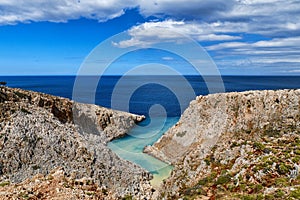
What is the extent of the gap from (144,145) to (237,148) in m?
29.7

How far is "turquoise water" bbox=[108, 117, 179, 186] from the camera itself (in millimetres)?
39841

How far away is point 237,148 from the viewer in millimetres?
23062

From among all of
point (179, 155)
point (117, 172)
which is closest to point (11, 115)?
point (117, 172)

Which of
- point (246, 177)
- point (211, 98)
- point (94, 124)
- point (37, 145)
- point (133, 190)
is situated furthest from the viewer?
point (94, 124)

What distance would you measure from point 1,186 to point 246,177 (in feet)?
63.5

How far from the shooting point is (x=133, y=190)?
31.6 m

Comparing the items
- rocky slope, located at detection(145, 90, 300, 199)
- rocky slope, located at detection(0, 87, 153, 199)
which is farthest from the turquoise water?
rocky slope, located at detection(0, 87, 153, 199)

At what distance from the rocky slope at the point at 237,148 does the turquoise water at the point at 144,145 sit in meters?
2.24

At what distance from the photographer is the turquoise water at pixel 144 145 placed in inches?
1569

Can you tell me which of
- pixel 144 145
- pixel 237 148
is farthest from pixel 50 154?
pixel 144 145

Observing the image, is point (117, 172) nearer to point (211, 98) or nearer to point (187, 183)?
point (187, 183)

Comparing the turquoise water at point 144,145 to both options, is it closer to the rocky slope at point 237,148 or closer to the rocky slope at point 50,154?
the rocky slope at point 237,148

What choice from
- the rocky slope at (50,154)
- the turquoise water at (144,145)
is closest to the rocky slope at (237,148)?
the turquoise water at (144,145)

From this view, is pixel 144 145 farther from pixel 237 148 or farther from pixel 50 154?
pixel 237 148
